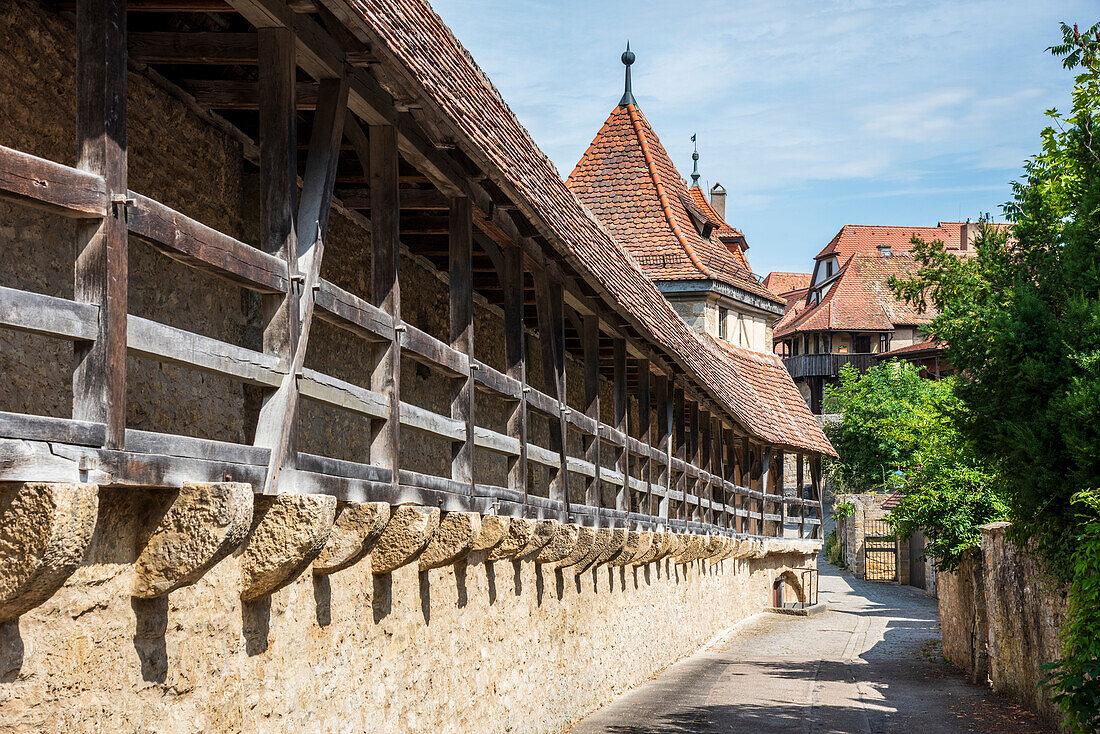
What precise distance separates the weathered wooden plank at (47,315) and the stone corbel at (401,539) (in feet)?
8.25

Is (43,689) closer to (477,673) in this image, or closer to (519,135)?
(477,673)

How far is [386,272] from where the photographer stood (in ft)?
20.0

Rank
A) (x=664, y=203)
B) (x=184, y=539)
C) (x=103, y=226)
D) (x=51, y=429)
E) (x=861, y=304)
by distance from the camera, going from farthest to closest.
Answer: (x=861, y=304), (x=664, y=203), (x=184, y=539), (x=103, y=226), (x=51, y=429)

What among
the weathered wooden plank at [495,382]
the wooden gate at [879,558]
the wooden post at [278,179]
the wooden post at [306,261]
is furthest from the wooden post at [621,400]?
the wooden gate at [879,558]

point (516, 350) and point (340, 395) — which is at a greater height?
point (516, 350)

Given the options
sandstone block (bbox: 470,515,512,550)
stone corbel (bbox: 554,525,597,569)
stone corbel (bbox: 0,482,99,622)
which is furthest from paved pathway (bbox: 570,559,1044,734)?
stone corbel (bbox: 0,482,99,622)

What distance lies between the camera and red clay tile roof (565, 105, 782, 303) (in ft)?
83.4

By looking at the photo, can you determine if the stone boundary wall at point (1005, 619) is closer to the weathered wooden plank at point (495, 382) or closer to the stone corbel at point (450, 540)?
the weathered wooden plank at point (495, 382)

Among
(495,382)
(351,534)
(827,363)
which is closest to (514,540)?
(495,382)

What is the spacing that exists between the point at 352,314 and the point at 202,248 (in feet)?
4.25

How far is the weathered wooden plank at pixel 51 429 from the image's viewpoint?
10.2ft

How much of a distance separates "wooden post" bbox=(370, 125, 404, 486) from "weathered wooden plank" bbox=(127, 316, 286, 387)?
47.7 inches

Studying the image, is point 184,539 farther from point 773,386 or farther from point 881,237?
point 881,237

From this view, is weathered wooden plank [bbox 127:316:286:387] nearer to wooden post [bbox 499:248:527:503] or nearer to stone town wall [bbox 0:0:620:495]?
stone town wall [bbox 0:0:620:495]
